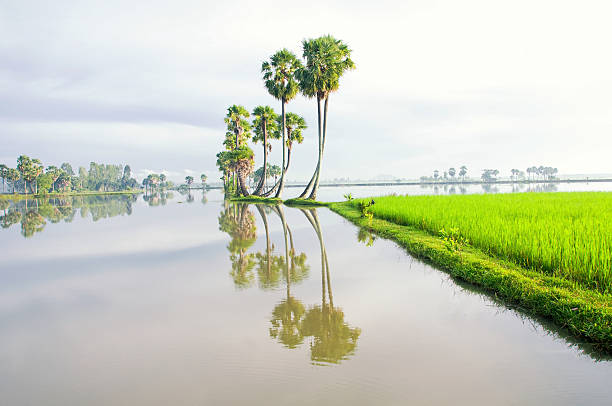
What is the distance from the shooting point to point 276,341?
200 inches

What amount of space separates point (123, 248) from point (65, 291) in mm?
5789

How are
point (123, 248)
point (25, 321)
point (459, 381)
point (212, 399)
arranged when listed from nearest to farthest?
point (212, 399) → point (459, 381) → point (25, 321) → point (123, 248)

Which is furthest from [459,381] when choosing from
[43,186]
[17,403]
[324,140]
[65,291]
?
[43,186]

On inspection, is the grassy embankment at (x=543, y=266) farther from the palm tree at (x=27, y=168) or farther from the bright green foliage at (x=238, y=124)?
the palm tree at (x=27, y=168)

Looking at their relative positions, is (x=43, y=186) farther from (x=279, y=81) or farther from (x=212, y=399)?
(x=212, y=399)

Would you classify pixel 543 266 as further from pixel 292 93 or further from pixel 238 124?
pixel 238 124

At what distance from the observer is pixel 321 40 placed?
1374 inches

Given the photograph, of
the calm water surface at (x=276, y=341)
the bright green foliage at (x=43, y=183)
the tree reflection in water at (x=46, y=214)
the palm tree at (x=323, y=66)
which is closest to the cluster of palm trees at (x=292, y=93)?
the palm tree at (x=323, y=66)

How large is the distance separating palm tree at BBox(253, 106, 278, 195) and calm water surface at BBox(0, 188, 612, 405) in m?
39.1

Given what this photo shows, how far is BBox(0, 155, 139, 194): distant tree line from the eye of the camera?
104m

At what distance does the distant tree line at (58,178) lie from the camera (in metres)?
104

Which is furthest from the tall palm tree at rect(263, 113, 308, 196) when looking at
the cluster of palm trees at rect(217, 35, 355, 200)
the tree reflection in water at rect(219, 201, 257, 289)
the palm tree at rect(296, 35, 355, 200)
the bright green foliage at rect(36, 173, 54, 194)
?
the bright green foliage at rect(36, 173, 54, 194)

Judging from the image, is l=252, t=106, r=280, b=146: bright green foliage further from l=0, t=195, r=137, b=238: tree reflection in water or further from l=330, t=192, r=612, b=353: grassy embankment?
l=330, t=192, r=612, b=353: grassy embankment

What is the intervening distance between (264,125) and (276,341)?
46175mm
